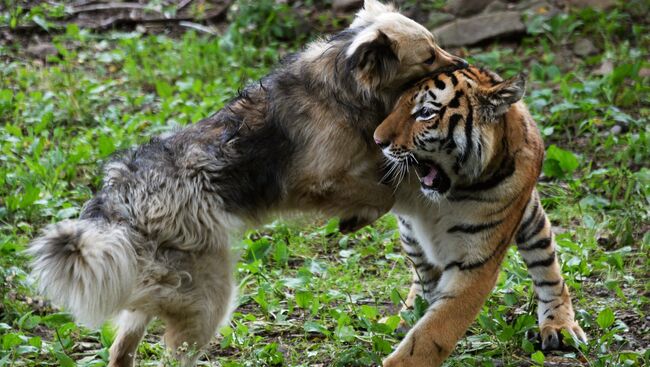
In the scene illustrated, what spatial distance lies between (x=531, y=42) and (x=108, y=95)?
4.15 meters

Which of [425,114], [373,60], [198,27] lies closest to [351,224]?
[425,114]

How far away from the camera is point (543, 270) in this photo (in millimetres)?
6047

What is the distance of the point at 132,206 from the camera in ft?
17.7

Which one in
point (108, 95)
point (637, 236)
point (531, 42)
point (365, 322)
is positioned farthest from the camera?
point (531, 42)

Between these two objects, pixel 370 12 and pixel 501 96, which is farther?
pixel 370 12

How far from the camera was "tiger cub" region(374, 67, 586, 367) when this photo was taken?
17.7ft

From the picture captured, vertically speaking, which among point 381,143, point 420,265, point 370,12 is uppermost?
point 370,12

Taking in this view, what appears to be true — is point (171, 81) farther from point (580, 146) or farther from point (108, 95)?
point (580, 146)

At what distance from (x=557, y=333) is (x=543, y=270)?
383 mm

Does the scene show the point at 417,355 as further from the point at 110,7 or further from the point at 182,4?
the point at 110,7

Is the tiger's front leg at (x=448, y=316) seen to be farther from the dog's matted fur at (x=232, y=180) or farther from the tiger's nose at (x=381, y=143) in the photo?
the tiger's nose at (x=381, y=143)

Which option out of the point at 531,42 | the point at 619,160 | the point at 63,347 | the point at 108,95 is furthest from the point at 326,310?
the point at 531,42

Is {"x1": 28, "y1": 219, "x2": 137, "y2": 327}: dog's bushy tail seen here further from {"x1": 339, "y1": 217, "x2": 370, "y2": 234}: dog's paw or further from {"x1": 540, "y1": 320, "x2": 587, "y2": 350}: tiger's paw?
{"x1": 540, "y1": 320, "x2": 587, "y2": 350}: tiger's paw

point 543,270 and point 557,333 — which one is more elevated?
point 543,270
